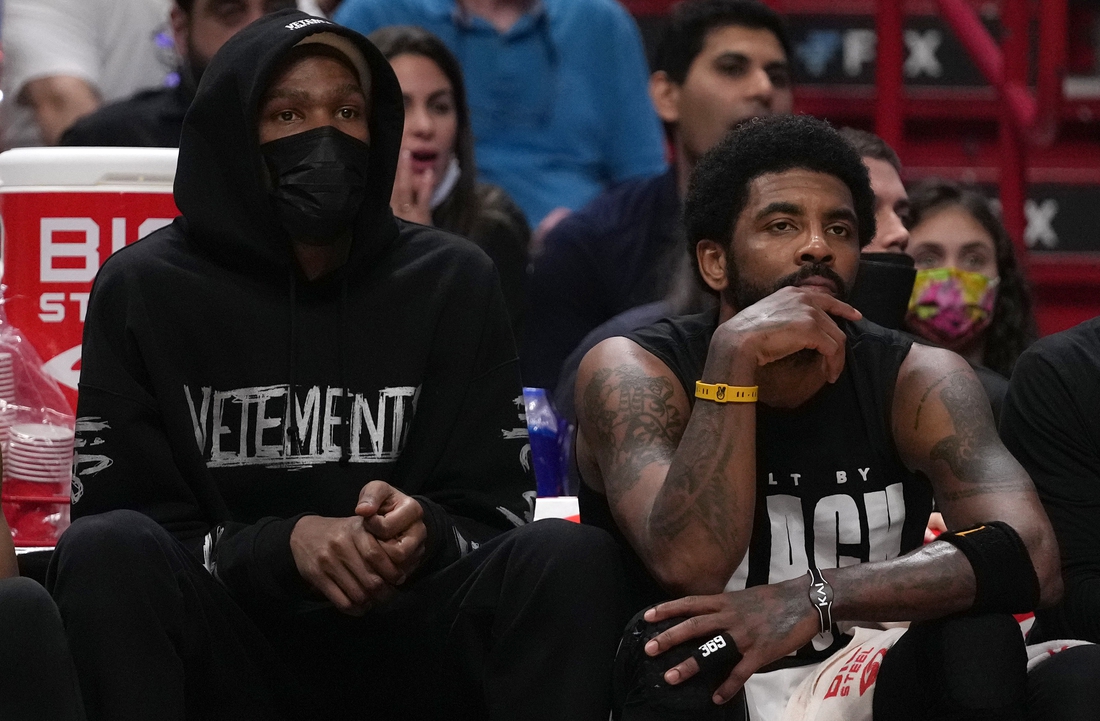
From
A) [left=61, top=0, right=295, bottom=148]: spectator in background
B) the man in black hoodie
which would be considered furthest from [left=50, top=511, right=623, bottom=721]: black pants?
[left=61, top=0, right=295, bottom=148]: spectator in background

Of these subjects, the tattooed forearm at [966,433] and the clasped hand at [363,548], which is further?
the tattooed forearm at [966,433]

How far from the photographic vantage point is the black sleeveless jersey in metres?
2.70

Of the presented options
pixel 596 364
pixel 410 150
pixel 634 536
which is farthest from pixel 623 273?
pixel 634 536

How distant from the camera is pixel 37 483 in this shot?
3027mm

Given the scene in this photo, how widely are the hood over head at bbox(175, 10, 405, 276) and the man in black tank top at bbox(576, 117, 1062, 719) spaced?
57 centimetres

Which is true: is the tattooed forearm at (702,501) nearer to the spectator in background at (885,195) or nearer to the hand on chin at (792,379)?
the hand on chin at (792,379)

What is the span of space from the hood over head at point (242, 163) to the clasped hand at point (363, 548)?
1.74 feet

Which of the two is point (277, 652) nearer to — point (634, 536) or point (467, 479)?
point (467, 479)

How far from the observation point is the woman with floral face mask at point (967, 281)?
4.01m

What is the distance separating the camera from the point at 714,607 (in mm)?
2404

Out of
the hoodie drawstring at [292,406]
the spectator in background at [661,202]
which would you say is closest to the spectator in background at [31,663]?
the hoodie drawstring at [292,406]

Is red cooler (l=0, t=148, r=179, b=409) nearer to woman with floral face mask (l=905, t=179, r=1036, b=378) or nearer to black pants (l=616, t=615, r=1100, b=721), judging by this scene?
black pants (l=616, t=615, r=1100, b=721)

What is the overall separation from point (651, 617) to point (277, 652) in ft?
2.05

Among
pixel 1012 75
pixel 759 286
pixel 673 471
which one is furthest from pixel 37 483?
pixel 1012 75
